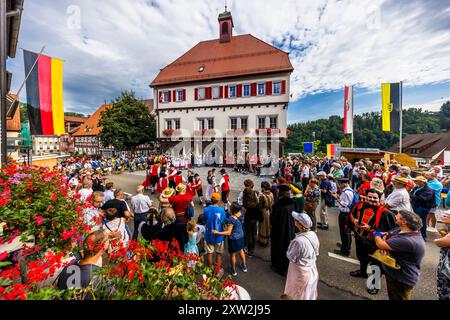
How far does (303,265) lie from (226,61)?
23.8 meters

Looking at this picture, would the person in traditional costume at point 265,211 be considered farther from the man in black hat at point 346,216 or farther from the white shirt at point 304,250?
the white shirt at point 304,250

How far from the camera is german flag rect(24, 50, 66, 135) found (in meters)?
6.14

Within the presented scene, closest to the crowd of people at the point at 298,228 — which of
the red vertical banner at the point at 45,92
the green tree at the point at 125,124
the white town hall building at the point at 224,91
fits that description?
the red vertical banner at the point at 45,92

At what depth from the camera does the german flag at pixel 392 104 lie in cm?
1454

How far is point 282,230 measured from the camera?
400cm

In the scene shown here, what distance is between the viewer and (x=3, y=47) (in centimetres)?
559

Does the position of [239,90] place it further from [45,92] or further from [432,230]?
[432,230]

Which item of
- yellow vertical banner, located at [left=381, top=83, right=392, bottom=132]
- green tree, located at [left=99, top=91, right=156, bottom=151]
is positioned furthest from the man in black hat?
green tree, located at [left=99, top=91, right=156, bottom=151]

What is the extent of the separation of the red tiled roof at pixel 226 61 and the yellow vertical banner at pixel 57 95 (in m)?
16.5

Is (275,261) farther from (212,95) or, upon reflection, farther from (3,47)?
(212,95)

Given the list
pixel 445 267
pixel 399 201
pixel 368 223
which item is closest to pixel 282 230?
pixel 368 223

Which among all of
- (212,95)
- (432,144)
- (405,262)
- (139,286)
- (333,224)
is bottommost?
(333,224)
